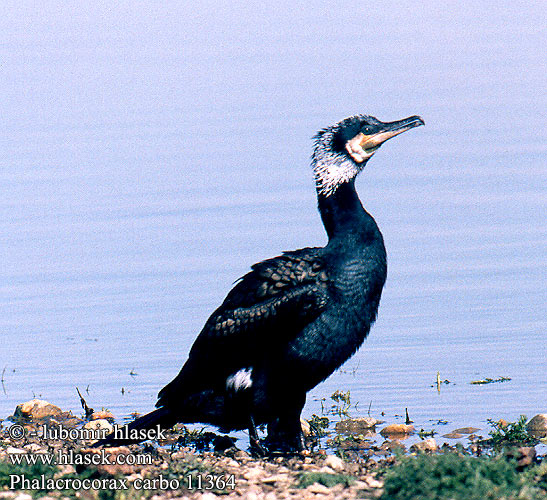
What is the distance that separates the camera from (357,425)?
8.89 meters

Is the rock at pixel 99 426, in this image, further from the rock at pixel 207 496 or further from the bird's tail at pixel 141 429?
the rock at pixel 207 496

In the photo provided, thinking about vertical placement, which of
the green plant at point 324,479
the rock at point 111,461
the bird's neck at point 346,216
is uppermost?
the bird's neck at point 346,216

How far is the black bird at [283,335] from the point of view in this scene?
798 centimetres

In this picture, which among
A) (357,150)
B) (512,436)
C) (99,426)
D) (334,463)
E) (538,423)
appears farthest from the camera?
(99,426)

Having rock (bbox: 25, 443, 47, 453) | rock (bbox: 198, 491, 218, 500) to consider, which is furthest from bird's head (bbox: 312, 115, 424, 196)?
rock (bbox: 198, 491, 218, 500)

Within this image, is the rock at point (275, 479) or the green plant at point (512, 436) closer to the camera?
the rock at point (275, 479)

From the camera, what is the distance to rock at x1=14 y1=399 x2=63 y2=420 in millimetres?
9367

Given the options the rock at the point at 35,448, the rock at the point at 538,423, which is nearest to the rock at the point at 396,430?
the rock at the point at 538,423

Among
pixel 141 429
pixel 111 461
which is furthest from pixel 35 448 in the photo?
pixel 111 461

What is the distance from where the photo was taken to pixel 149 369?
35.0 feet

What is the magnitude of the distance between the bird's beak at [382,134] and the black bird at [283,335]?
1.60ft

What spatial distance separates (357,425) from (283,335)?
4.06ft

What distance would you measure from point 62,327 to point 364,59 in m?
13.9

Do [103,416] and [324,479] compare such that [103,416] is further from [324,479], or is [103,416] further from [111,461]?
[324,479]
